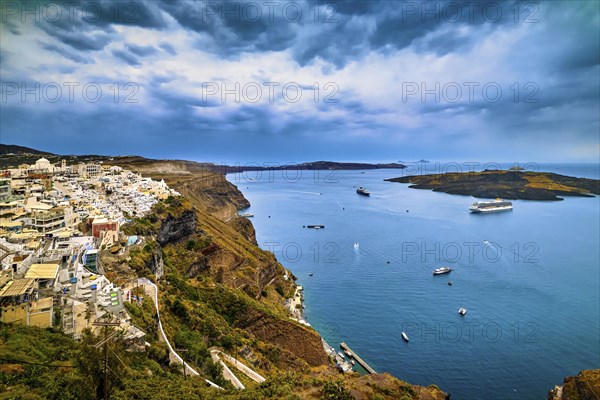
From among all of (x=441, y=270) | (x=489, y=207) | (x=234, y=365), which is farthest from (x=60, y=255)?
(x=489, y=207)

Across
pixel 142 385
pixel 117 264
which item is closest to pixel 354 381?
pixel 142 385

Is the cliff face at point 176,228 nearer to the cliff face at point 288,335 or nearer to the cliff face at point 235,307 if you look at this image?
the cliff face at point 235,307

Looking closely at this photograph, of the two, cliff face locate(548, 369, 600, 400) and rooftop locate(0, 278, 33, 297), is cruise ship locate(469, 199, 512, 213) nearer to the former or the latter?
cliff face locate(548, 369, 600, 400)

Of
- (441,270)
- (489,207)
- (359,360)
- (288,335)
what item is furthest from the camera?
(489,207)

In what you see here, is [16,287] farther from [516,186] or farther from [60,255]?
[516,186]

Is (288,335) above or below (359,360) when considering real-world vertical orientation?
above

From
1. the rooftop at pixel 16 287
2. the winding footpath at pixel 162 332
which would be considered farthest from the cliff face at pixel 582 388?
the rooftop at pixel 16 287
